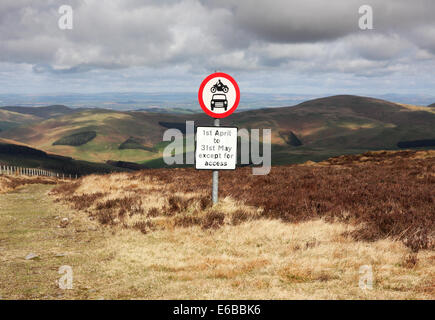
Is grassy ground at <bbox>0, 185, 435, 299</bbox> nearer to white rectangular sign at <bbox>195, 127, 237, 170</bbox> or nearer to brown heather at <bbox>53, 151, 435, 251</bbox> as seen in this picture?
brown heather at <bbox>53, 151, 435, 251</bbox>

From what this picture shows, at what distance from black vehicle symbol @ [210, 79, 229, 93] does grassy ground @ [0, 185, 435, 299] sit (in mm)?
4147

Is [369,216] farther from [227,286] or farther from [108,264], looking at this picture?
[108,264]

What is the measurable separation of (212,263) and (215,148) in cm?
485

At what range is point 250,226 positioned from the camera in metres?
10.3

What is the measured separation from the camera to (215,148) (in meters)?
11.8

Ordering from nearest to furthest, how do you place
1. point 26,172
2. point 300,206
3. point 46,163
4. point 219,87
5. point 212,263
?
1. point 212,263
2. point 219,87
3. point 300,206
4. point 26,172
5. point 46,163

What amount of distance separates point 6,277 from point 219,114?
7.01m

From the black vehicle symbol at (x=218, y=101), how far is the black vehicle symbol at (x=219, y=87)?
16 centimetres

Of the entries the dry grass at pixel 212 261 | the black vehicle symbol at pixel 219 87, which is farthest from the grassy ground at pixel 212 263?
the black vehicle symbol at pixel 219 87

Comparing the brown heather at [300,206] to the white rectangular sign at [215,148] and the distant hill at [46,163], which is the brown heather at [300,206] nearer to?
the white rectangular sign at [215,148]

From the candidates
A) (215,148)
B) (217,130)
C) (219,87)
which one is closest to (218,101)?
(219,87)

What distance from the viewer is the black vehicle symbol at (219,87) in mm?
11094

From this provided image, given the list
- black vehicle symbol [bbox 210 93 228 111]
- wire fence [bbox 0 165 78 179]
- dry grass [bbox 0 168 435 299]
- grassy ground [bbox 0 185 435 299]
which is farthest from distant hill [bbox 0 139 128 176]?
grassy ground [bbox 0 185 435 299]

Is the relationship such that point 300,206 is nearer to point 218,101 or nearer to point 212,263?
point 218,101
